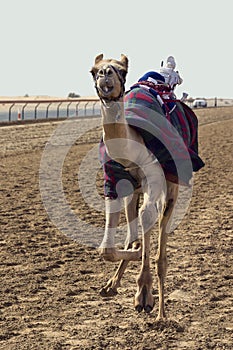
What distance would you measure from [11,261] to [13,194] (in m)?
5.29

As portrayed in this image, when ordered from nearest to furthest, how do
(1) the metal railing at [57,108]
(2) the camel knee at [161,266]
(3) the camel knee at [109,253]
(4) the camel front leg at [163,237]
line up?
(3) the camel knee at [109,253]
(4) the camel front leg at [163,237]
(2) the camel knee at [161,266]
(1) the metal railing at [57,108]

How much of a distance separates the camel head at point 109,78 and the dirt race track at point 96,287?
6.81ft

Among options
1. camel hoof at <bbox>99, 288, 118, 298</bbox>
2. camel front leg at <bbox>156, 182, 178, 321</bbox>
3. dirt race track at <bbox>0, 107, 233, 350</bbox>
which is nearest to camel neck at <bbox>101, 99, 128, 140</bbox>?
camel front leg at <bbox>156, 182, 178, 321</bbox>

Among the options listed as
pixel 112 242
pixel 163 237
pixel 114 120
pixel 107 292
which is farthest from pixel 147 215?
pixel 114 120

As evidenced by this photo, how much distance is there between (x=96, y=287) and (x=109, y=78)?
3.25 meters

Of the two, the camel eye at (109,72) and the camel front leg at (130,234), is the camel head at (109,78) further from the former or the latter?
the camel front leg at (130,234)

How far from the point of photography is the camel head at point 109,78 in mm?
4746

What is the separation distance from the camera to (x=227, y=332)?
5969mm

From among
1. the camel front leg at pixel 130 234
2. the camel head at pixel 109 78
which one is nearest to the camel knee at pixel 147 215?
the camel front leg at pixel 130 234

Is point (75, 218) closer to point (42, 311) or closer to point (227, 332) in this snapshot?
point (42, 311)

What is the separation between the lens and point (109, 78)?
4.75 meters

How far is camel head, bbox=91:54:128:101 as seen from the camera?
4746 millimetres

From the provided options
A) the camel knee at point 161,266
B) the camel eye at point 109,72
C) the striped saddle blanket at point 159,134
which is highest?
the camel eye at point 109,72

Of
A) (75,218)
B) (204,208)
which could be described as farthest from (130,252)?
(204,208)
